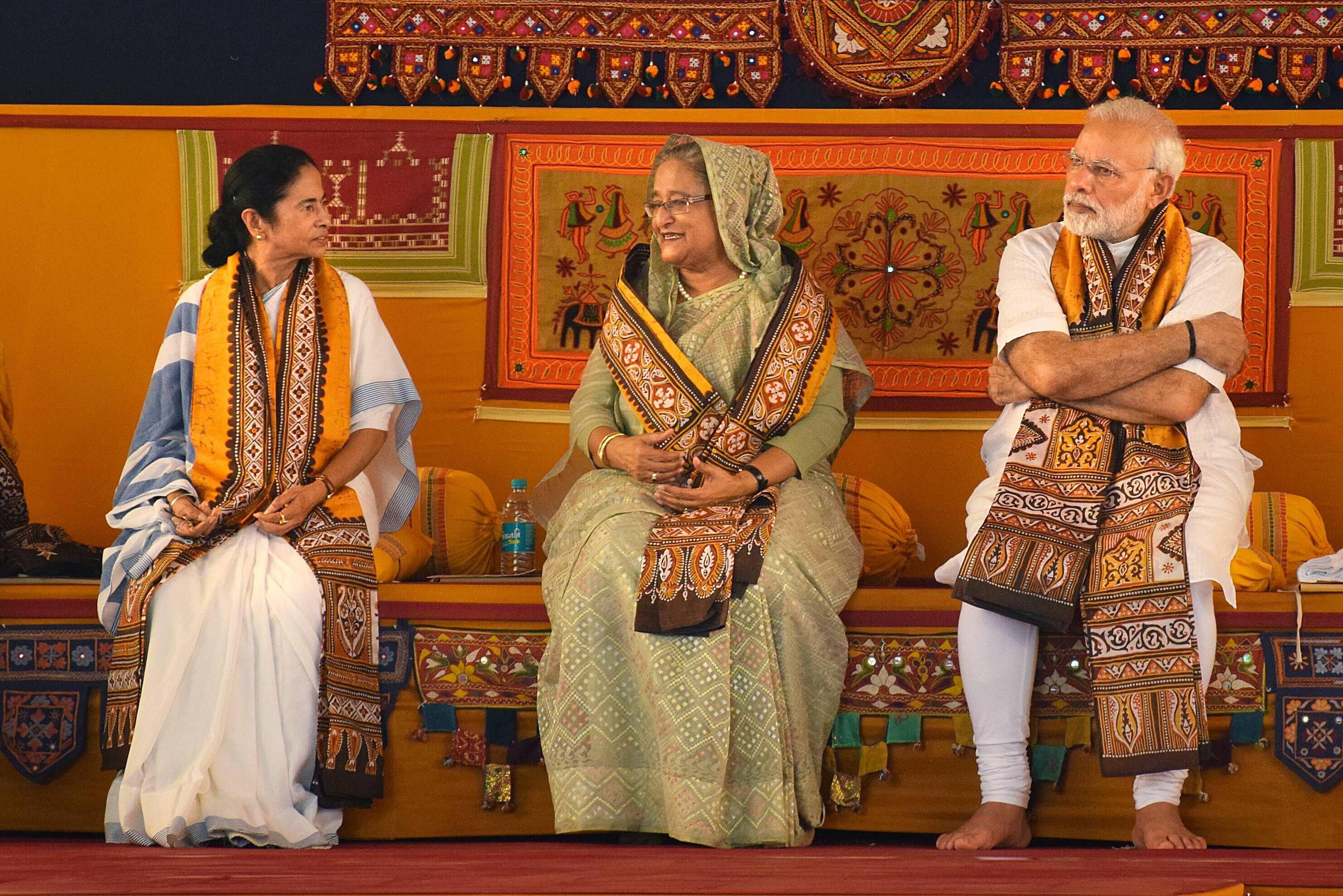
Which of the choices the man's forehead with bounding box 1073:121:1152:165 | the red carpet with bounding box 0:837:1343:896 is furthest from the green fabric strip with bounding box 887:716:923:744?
the man's forehead with bounding box 1073:121:1152:165

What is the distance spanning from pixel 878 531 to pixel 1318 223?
176 centimetres

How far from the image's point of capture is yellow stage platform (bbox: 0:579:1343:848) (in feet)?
13.7

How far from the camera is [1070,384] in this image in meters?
4.18

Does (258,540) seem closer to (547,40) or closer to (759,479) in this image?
(759,479)

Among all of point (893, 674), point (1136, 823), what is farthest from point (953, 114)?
point (1136, 823)

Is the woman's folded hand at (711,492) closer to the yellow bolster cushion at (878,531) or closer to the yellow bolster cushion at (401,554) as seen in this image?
the yellow bolster cushion at (878,531)

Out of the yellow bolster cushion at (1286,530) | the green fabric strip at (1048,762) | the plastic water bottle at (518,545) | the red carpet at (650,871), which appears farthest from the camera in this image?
the plastic water bottle at (518,545)

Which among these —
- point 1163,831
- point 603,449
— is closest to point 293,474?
point 603,449

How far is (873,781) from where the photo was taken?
4316 millimetres

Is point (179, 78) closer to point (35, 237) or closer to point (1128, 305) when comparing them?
point (35, 237)

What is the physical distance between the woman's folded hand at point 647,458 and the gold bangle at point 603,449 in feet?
0.06

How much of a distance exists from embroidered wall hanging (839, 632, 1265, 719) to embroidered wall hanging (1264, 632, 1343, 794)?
5 centimetres

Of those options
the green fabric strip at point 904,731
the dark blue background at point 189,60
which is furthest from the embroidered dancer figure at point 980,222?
the green fabric strip at point 904,731

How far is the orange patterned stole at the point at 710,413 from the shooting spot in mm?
4109
